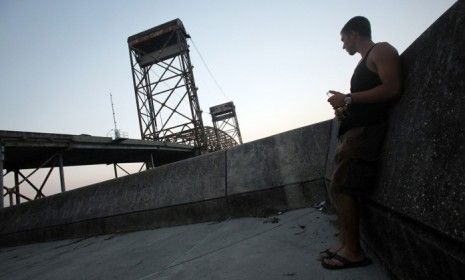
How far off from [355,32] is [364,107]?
0.60 metres

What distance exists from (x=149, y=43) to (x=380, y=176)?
2244 cm

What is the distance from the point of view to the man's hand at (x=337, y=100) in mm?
1766

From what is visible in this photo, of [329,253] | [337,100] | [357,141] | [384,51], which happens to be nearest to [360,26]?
[384,51]

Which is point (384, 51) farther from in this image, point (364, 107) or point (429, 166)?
point (429, 166)

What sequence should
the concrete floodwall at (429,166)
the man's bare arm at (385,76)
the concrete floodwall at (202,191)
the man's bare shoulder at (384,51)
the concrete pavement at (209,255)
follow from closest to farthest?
the concrete floodwall at (429,166) < the man's bare arm at (385,76) < the man's bare shoulder at (384,51) < the concrete pavement at (209,255) < the concrete floodwall at (202,191)

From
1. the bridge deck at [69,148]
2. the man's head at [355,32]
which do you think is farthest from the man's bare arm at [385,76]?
the bridge deck at [69,148]

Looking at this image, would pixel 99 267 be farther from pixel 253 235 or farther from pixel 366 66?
pixel 366 66

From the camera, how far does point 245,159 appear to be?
3.95 m

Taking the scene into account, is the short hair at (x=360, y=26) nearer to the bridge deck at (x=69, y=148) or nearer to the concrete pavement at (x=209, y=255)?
the concrete pavement at (x=209, y=255)

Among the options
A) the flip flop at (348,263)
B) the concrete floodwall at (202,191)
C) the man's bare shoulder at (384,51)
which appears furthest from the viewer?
the concrete floodwall at (202,191)

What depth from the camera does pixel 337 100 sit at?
1.78m

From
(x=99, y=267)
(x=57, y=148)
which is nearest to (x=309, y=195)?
(x=99, y=267)

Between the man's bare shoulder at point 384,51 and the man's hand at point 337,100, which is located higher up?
the man's bare shoulder at point 384,51

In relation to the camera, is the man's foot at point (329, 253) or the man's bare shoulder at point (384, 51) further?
the man's foot at point (329, 253)
